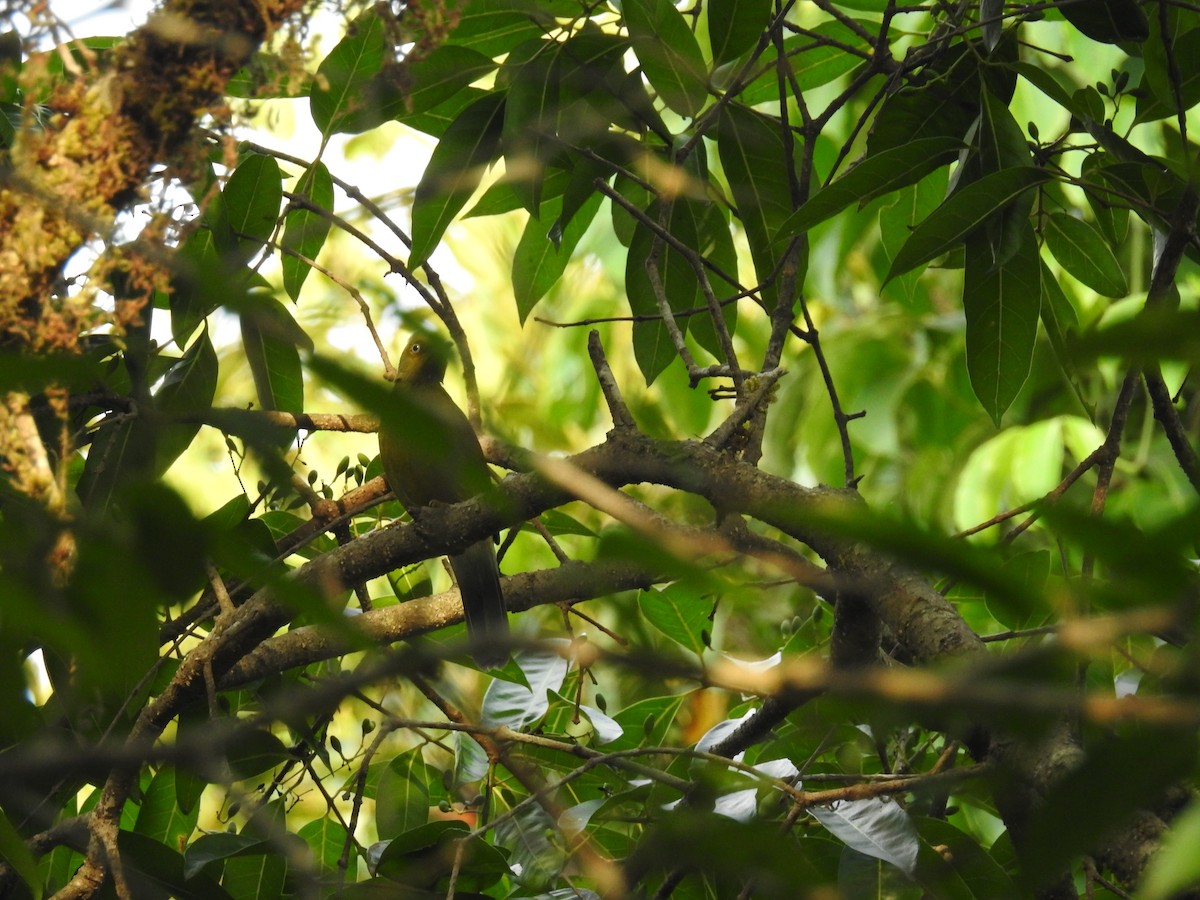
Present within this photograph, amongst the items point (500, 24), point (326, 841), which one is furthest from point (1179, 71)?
point (326, 841)

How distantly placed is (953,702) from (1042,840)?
0.08 m

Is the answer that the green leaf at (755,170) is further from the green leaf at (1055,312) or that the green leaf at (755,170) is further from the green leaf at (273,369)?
the green leaf at (273,369)

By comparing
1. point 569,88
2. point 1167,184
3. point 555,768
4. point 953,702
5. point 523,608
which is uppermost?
point 569,88

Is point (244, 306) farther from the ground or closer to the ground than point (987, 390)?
farther from the ground

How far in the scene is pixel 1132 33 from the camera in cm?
151

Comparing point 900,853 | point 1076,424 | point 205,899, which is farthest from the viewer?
point 1076,424

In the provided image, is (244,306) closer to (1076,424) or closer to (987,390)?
(987,390)

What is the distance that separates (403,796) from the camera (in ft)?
6.13

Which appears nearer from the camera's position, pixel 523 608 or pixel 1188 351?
pixel 1188 351

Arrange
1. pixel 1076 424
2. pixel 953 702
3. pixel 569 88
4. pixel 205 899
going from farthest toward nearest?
pixel 1076 424
pixel 569 88
pixel 205 899
pixel 953 702

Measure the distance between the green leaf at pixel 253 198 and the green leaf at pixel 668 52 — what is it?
60 centimetres

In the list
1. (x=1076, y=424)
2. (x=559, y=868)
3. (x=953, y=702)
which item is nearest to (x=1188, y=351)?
(x=953, y=702)

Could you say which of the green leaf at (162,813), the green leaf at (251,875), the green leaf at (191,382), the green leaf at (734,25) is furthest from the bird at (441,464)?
the green leaf at (734,25)

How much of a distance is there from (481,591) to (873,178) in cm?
107
